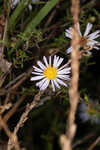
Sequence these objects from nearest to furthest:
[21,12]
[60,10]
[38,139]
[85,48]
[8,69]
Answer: [85,48] → [8,69] → [21,12] → [60,10] → [38,139]

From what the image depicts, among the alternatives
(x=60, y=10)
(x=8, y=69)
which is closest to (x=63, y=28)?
(x=60, y=10)

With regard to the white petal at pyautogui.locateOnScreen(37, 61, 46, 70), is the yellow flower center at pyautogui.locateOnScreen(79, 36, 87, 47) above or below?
above

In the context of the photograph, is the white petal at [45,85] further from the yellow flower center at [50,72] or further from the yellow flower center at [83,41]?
the yellow flower center at [83,41]

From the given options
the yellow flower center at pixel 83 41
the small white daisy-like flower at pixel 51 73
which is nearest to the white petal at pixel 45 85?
the small white daisy-like flower at pixel 51 73

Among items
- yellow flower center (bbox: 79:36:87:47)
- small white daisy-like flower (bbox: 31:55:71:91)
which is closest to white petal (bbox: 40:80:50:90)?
small white daisy-like flower (bbox: 31:55:71:91)

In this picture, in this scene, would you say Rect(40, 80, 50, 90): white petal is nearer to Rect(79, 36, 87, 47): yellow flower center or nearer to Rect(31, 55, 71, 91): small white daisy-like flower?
Rect(31, 55, 71, 91): small white daisy-like flower

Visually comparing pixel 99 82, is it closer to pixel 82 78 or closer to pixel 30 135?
pixel 82 78

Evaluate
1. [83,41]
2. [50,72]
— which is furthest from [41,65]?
[83,41]

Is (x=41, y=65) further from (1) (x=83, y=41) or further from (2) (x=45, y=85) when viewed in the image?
(1) (x=83, y=41)
